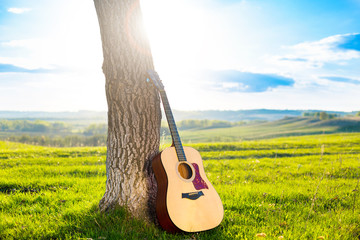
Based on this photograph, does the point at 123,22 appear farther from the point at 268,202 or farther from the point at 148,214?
the point at 268,202

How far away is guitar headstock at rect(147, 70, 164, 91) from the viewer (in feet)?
12.7

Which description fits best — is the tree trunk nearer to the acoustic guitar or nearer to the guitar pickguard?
the acoustic guitar

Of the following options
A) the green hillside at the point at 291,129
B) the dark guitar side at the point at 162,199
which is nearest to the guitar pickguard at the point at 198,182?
the dark guitar side at the point at 162,199

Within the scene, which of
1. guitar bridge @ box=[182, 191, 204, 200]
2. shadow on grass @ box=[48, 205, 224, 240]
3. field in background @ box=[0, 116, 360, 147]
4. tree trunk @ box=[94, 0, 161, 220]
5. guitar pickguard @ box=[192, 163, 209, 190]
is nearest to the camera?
shadow on grass @ box=[48, 205, 224, 240]

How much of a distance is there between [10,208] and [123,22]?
354 cm

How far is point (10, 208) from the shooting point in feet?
15.2

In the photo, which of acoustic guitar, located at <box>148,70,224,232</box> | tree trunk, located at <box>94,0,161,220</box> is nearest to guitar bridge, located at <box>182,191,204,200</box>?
acoustic guitar, located at <box>148,70,224,232</box>

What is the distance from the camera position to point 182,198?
143 inches

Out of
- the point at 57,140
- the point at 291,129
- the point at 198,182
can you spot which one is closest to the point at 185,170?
the point at 198,182

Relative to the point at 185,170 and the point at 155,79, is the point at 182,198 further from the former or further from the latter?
the point at 155,79

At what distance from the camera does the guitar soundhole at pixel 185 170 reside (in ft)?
13.0

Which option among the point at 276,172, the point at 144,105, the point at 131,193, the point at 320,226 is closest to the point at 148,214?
the point at 131,193

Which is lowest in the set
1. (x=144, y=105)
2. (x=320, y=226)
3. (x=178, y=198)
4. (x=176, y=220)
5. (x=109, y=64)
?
(x=320, y=226)

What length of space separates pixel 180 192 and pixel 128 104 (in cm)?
141
